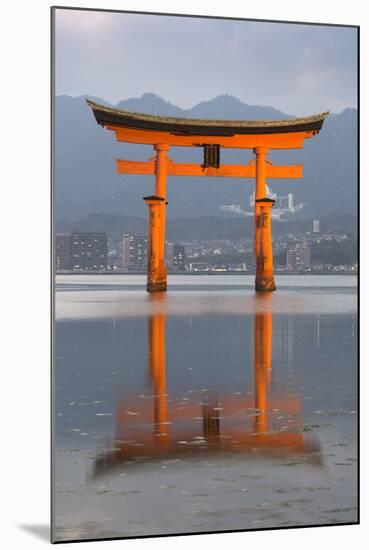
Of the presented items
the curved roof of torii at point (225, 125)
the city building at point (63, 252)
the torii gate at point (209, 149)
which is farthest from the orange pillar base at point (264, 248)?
the city building at point (63, 252)

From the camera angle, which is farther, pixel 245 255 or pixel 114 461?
pixel 245 255

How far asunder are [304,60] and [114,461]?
1.87 metres

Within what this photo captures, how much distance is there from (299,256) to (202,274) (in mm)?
466

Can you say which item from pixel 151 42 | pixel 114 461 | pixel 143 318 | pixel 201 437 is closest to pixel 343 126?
pixel 151 42

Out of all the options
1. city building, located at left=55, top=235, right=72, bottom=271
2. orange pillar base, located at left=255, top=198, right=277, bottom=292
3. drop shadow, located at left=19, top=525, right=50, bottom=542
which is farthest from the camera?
orange pillar base, located at left=255, top=198, right=277, bottom=292

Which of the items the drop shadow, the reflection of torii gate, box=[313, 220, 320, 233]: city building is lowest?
the drop shadow

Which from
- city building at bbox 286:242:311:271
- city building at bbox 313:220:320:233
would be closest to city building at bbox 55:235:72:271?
city building at bbox 286:242:311:271

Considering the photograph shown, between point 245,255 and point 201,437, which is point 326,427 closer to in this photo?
point 201,437

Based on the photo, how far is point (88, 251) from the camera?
3414 mm

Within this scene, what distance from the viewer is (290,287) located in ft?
12.0

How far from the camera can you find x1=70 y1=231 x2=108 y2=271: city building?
10.9 ft

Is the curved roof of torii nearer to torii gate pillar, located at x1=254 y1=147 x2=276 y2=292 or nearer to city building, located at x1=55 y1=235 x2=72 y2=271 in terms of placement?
torii gate pillar, located at x1=254 y1=147 x2=276 y2=292

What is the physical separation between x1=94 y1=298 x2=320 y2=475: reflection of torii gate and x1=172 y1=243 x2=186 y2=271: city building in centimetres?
25

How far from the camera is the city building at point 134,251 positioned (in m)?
3.48
